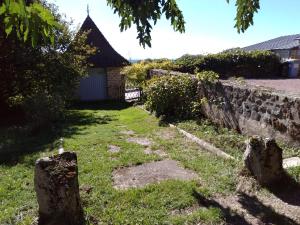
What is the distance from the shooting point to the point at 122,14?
13.9 ft

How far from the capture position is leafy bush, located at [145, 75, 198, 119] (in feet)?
41.0

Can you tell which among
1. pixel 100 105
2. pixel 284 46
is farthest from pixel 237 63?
pixel 284 46

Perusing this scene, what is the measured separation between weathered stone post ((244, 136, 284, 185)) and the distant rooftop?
40671mm

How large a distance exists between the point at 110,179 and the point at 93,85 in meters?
18.3

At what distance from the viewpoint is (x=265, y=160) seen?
5.94 m

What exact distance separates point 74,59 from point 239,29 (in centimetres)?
1466

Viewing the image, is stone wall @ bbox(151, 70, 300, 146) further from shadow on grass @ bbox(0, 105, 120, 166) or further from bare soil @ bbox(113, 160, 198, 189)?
shadow on grass @ bbox(0, 105, 120, 166)

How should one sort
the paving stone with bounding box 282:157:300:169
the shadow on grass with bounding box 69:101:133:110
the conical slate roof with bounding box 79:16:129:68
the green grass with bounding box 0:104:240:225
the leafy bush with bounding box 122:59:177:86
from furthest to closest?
the conical slate roof with bounding box 79:16:129:68, the shadow on grass with bounding box 69:101:133:110, the leafy bush with bounding box 122:59:177:86, the paving stone with bounding box 282:157:300:169, the green grass with bounding box 0:104:240:225

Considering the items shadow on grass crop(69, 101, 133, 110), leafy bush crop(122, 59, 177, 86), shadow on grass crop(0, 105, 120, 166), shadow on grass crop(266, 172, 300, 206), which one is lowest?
shadow on grass crop(69, 101, 133, 110)

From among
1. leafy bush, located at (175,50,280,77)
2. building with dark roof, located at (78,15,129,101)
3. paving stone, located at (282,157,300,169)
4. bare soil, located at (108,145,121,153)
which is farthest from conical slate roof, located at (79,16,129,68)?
paving stone, located at (282,157,300,169)

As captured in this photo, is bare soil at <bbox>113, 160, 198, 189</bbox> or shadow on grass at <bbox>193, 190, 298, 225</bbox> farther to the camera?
bare soil at <bbox>113, 160, 198, 189</bbox>

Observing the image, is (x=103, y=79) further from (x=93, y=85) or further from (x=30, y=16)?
(x=30, y=16)

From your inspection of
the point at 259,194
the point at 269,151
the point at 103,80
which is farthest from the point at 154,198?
the point at 103,80

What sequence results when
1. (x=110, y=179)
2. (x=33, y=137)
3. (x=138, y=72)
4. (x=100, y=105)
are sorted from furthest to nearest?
(x=100, y=105) → (x=138, y=72) → (x=33, y=137) → (x=110, y=179)
